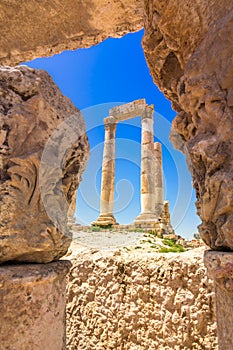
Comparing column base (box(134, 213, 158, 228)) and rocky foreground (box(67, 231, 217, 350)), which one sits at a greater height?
column base (box(134, 213, 158, 228))

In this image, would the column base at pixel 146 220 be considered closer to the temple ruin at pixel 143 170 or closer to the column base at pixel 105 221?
the temple ruin at pixel 143 170

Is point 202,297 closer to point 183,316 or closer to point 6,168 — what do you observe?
point 183,316

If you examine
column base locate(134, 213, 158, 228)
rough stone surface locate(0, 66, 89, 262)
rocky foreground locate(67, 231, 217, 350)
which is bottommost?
rocky foreground locate(67, 231, 217, 350)

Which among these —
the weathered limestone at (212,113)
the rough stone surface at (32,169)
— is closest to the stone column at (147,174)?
the rough stone surface at (32,169)

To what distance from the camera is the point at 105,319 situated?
107 inches

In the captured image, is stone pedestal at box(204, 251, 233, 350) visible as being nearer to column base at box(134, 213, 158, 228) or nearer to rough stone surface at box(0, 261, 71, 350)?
rough stone surface at box(0, 261, 71, 350)

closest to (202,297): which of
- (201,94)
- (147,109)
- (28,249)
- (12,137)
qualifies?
(28,249)

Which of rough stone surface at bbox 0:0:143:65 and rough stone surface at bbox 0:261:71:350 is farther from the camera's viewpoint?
rough stone surface at bbox 0:0:143:65

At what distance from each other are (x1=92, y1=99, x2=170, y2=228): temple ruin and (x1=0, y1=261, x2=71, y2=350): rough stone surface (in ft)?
35.2

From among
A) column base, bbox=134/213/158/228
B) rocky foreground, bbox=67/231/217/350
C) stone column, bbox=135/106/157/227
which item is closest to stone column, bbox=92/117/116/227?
column base, bbox=134/213/158/228

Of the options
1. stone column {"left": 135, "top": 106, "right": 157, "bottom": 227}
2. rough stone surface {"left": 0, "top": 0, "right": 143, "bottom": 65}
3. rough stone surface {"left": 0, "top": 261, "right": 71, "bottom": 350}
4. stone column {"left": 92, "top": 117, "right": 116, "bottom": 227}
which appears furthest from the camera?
stone column {"left": 92, "top": 117, "right": 116, "bottom": 227}

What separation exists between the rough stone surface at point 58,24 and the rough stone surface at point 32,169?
168 centimetres

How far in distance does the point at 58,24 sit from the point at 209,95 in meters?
2.78

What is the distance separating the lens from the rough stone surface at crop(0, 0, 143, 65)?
2674mm
